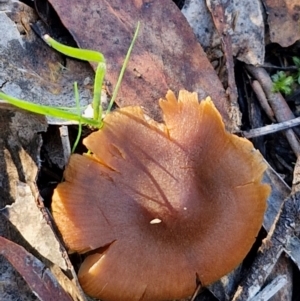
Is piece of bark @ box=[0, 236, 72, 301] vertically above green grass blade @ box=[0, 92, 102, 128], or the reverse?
green grass blade @ box=[0, 92, 102, 128]

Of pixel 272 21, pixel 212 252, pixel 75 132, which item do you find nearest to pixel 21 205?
pixel 75 132

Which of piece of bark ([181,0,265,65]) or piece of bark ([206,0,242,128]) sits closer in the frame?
piece of bark ([206,0,242,128])

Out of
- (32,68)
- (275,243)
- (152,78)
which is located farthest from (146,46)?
(275,243)

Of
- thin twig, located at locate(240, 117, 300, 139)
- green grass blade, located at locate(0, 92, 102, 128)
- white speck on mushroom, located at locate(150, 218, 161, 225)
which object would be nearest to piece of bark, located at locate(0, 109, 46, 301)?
green grass blade, located at locate(0, 92, 102, 128)

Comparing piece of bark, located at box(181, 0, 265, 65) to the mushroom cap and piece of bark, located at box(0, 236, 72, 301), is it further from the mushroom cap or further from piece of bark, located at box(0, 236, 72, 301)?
piece of bark, located at box(0, 236, 72, 301)

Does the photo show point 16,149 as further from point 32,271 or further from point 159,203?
point 159,203
